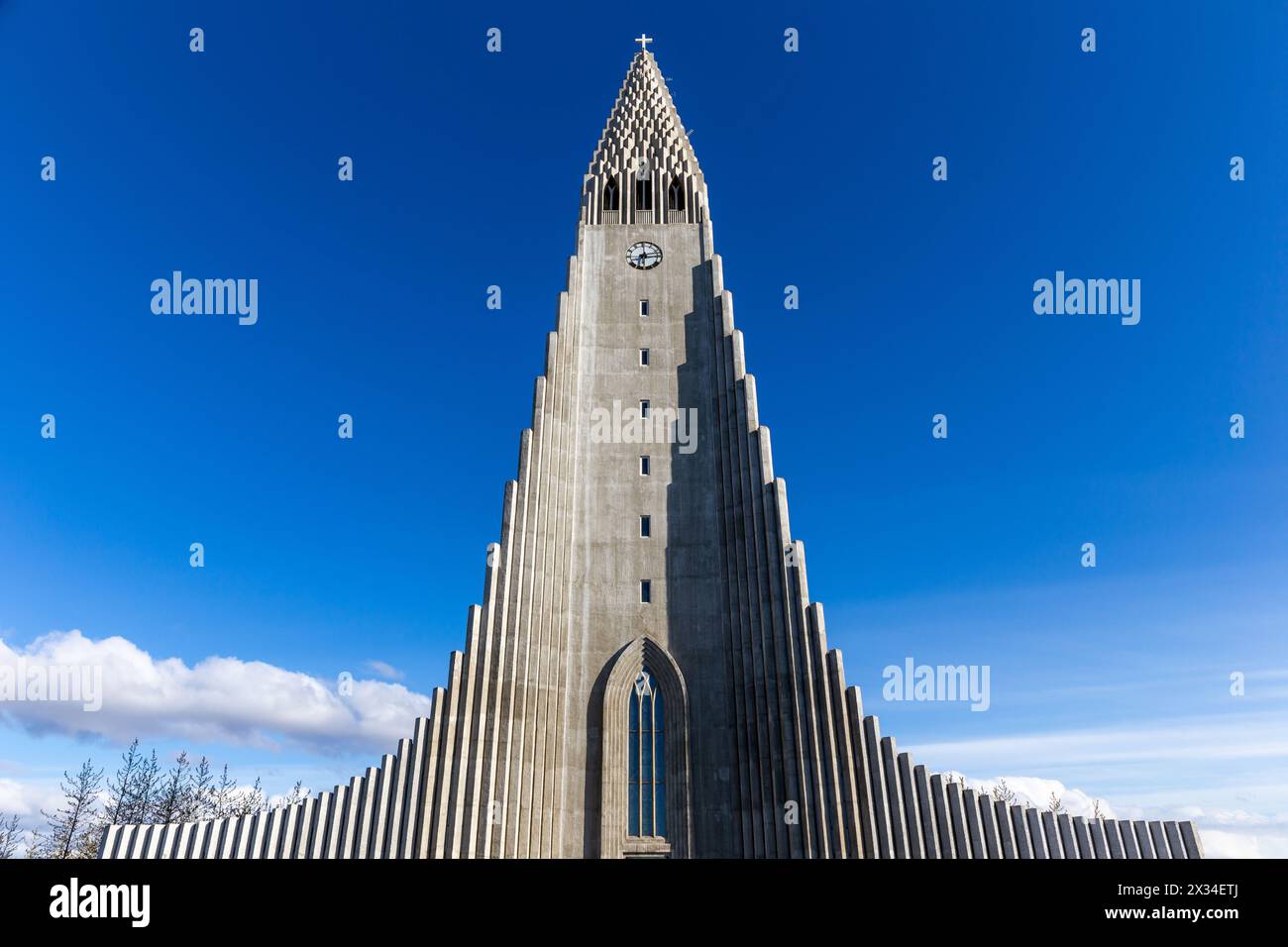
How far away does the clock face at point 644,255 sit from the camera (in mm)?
36750

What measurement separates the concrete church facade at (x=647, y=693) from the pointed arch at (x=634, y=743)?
73mm

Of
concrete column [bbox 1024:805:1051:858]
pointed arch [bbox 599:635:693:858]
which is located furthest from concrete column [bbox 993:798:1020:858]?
pointed arch [bbox 599:635:693:858]

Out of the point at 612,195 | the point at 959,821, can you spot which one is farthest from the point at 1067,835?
the point at 612,195

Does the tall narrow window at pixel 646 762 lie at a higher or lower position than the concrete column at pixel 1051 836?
higher

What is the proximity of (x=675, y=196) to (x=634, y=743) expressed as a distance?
27.3m

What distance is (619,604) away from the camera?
97.1 feet

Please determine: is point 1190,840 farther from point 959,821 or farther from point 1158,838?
point 959,821

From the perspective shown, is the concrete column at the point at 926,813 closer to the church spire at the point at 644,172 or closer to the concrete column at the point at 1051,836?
the concrete column at the point at 1051,836

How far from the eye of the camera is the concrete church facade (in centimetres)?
2458

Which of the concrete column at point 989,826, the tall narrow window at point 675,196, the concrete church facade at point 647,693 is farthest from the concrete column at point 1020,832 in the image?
the tall narrow window at point 675,196

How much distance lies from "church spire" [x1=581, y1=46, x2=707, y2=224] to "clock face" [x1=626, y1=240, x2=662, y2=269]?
1761 mm

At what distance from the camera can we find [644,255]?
37.0 m
